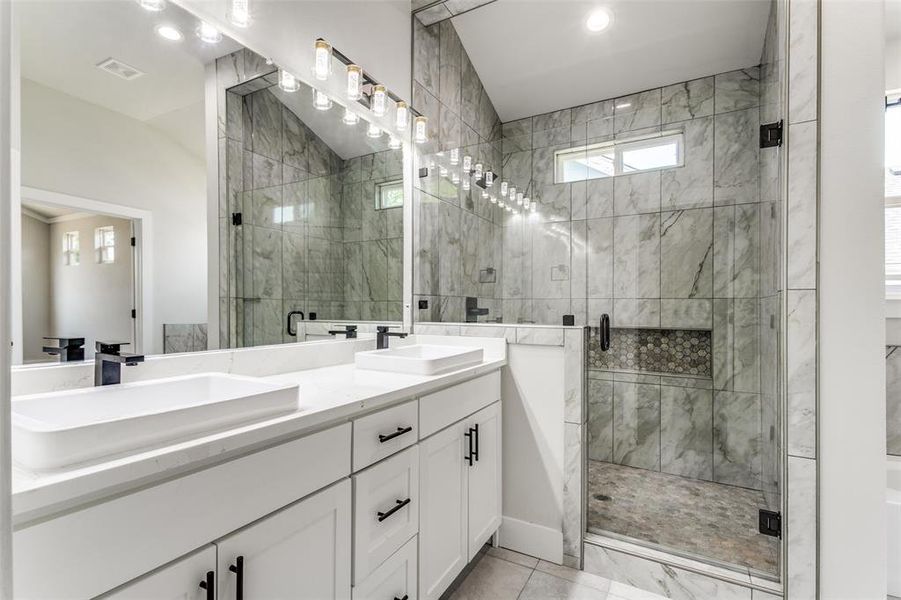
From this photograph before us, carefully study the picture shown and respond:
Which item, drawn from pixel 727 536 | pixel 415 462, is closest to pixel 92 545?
pixel 415 462

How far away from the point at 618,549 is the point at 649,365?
104cm

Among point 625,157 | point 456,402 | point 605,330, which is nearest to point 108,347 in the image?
point 456,402

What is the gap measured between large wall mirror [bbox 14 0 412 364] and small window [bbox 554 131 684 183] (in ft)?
4.25

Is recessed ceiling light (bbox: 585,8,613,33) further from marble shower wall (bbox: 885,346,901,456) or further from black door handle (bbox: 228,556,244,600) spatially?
black door handle (bbox: 228,556,244,600)

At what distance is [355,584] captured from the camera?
1.14 metres

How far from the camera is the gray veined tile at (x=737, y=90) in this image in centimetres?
215

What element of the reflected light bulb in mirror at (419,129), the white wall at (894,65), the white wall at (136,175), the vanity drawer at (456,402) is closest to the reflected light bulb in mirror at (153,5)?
the white wall at (136,175)

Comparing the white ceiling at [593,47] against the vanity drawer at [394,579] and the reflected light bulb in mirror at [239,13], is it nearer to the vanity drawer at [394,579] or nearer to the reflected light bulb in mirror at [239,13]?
the reflected light bulb in mirror at [239,13]

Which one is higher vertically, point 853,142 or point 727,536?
point 853,142

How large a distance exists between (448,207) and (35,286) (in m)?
1.96

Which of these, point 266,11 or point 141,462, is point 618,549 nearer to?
point 141,462

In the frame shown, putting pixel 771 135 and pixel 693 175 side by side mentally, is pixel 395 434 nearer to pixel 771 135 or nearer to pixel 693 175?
pixel 771 135

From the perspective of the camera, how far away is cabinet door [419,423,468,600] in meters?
1.44

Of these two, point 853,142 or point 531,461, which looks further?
point 531,461
